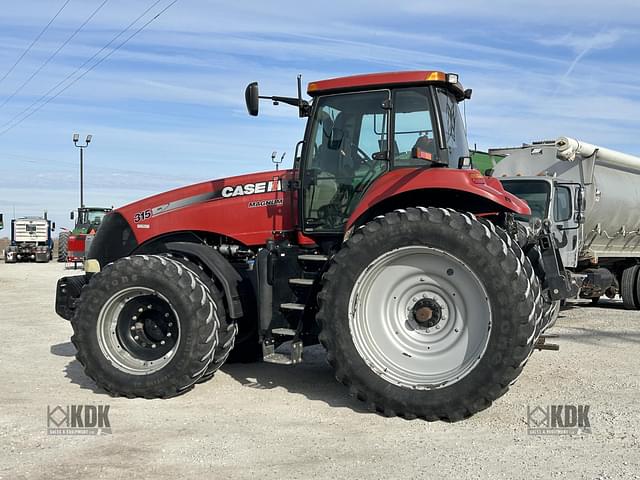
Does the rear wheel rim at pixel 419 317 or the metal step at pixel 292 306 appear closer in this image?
the rear wheel rim at pixel 419 317

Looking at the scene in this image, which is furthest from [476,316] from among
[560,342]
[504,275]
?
[560,342]

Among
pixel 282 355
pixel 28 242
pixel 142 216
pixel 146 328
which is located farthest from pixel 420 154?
pixel 28 242

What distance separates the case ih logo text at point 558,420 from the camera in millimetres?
5738

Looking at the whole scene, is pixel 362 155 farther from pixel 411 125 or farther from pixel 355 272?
pixel 355 272

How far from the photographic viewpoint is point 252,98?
6754 millimetres

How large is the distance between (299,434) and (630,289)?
476 inches

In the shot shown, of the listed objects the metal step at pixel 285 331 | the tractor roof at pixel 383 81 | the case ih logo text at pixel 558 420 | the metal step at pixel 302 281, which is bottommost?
the case ih logo text at pixel 558 420

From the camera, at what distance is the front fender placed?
6172 millimetres

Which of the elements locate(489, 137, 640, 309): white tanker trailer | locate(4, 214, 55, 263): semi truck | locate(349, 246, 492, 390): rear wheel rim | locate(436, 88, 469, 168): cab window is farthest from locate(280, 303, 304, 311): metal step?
locate(4, 214, 55, 263): semi truck

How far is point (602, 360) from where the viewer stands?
896cm

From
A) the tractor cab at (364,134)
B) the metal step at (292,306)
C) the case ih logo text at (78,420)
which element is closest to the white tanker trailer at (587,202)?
the tractor cab at (364,134)

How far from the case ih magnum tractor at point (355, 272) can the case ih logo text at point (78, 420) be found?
46cm

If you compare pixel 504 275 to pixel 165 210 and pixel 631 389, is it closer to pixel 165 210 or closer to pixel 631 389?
pixel 631 389

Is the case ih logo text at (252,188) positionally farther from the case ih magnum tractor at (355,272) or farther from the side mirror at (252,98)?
the side mirror at (252,98)
